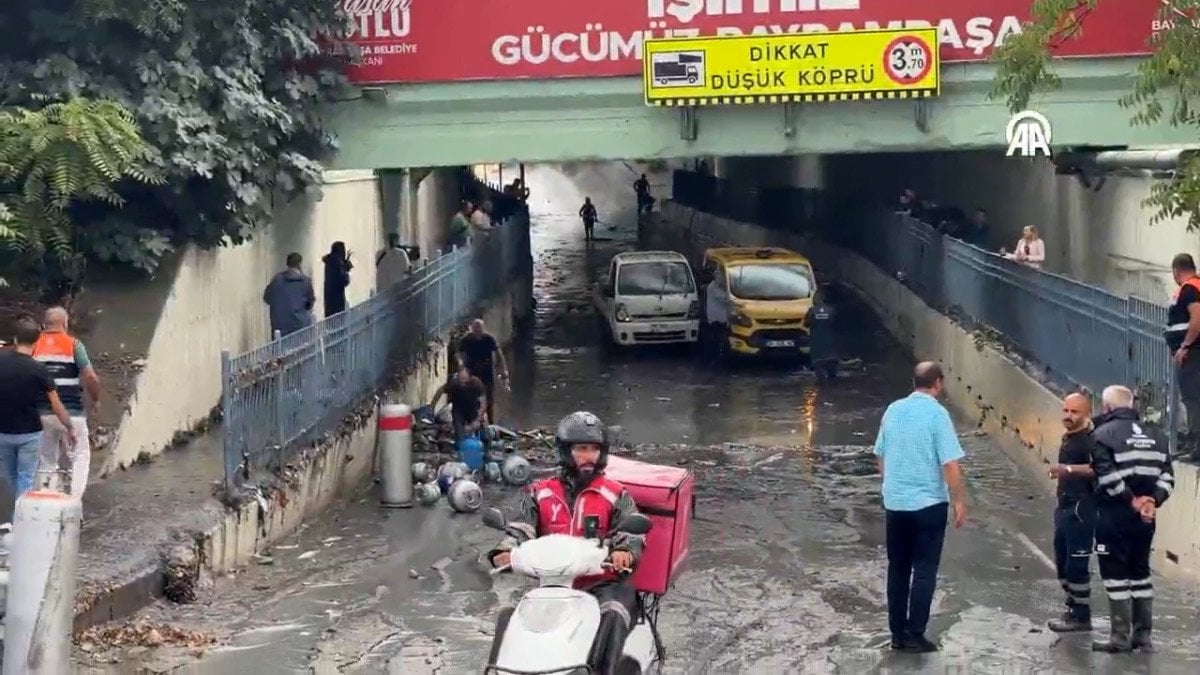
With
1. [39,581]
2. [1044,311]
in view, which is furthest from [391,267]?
[39,581]

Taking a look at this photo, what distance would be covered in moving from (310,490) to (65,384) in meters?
3.45

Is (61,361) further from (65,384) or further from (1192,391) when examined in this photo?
(1192,391)

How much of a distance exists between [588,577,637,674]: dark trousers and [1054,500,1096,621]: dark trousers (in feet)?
11.8

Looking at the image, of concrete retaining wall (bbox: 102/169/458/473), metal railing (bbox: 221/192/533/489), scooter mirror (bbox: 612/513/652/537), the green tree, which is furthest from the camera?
concrete retaining wall (bbox: 102/169/458/473)

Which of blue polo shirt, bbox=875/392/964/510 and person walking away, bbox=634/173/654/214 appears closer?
blue polo shirt, bbox=875/392/964/510

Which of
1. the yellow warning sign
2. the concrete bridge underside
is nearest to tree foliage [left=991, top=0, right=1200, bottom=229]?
the yellow warning sign

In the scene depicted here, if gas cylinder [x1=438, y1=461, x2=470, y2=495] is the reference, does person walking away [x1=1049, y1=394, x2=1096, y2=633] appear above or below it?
above

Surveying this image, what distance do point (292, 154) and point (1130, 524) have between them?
11.2 m

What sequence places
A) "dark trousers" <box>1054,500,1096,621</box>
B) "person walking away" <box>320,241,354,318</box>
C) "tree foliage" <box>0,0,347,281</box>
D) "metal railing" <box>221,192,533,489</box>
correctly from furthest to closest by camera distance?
"person walking away" <box>320,241,354,318</box> < "tree foliage" <box>0,0,347,281</box> < "metal railing" <box>221,192,533,489</box> < "dark trousers" <box>1054,500,1096,621</box>

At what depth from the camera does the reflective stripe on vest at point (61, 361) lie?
11539 mm

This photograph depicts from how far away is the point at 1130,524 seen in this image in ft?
30.9

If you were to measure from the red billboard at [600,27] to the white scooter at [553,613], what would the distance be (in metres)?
13.4

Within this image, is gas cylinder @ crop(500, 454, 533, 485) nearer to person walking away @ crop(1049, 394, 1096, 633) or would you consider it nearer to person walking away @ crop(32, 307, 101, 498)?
person walking away @ crop(32, 307, 101, 498)

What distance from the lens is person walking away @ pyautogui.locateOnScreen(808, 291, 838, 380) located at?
81.6 feet
